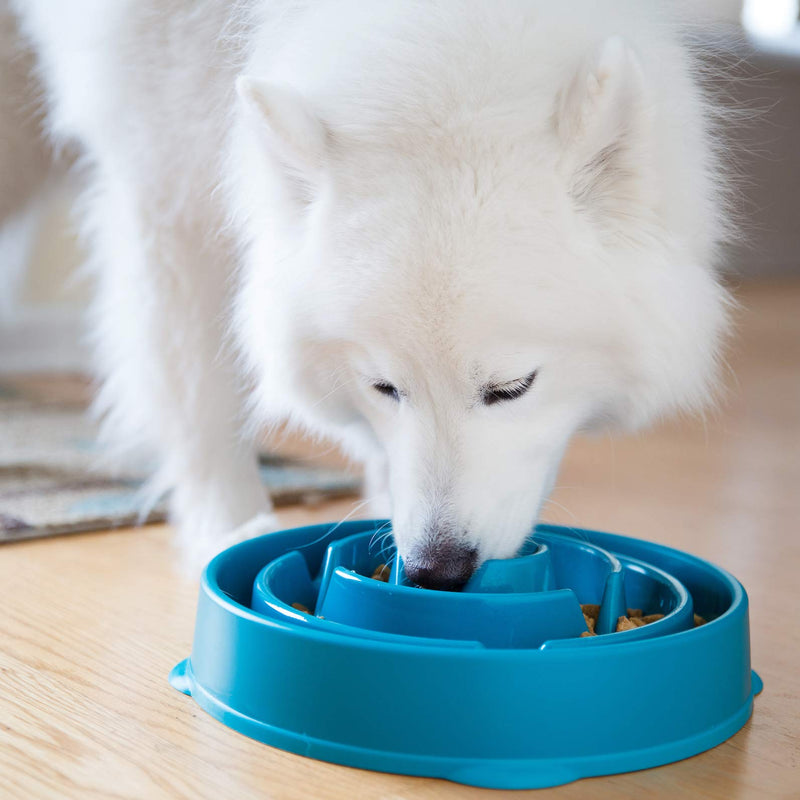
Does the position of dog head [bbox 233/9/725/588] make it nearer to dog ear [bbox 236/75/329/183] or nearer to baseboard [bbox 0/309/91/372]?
dog ear [bbox 236/75/329/183]

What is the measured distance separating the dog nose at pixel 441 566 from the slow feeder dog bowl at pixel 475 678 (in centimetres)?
3

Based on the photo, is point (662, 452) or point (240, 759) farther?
point (662, 452)

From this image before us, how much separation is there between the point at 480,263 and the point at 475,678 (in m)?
0.53

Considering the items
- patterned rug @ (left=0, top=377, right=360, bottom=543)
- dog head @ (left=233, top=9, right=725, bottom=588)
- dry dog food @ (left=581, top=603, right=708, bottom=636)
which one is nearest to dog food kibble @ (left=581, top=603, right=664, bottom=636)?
dry dog food @ (left=581, top=603, right=708, bottom=636)

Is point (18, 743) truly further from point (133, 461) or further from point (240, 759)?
point (133, 461)

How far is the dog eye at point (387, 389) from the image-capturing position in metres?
1.48

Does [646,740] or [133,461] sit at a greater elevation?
[646,740]

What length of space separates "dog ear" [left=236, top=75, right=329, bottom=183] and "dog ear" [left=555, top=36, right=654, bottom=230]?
1.11 feet

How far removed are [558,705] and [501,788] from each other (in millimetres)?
114

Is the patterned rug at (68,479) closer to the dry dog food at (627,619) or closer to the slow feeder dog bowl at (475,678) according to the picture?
the slow feeder dog bowl at (475,678)

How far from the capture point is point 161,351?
2.11m

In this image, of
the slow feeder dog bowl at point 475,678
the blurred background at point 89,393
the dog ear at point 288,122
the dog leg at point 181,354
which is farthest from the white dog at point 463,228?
the blurred background at point 89,393

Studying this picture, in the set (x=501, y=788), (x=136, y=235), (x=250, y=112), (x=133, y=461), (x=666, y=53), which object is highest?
(x=666, y=53)

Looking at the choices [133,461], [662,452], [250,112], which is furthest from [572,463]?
[250,112]
